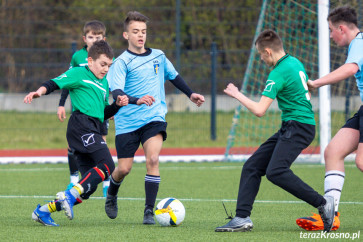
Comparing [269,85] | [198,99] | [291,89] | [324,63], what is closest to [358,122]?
[291,89]

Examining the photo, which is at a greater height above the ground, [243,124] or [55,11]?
[55,11]

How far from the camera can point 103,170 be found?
6.15 metres

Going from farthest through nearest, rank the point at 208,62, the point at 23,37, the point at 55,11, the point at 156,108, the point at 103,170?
1. the point at 55,11
2. the point at 23,37
3. the point at 208,62
4. the point at 156,108
5. the point at 103,170

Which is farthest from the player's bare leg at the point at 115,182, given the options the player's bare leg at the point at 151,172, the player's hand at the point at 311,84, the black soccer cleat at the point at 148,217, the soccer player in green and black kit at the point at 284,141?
the player's hand at the point at 311,84

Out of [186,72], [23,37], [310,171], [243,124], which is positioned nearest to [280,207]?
[310,171]

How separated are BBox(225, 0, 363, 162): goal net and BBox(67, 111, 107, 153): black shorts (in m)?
6.35

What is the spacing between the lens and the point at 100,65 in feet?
21.0

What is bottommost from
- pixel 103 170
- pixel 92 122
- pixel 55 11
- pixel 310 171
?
pixel 310 171

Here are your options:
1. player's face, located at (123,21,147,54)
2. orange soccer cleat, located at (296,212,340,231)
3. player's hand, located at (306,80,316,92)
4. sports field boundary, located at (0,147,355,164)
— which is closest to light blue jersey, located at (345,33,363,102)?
player's hand, located at (306,80,316,92)

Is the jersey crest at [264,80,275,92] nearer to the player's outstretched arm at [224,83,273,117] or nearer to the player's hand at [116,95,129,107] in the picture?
the player's outstretched arm at [224,83,273,117]

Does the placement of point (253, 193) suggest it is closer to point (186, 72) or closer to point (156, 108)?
point (156, 108)

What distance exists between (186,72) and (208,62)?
54 cm

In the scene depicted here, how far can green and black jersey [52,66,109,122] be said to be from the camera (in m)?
6.32

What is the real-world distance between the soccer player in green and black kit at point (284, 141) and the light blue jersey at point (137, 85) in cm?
124
